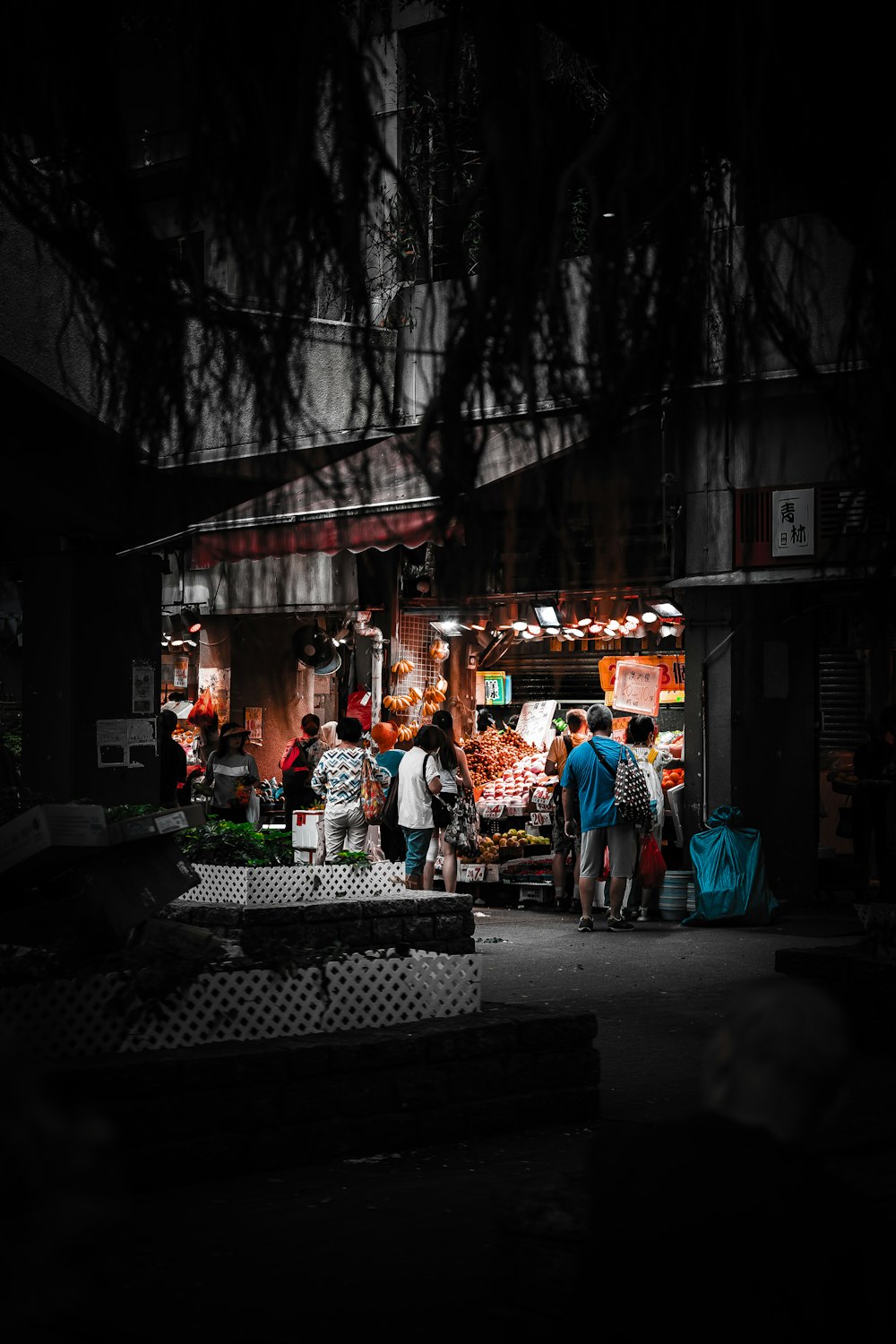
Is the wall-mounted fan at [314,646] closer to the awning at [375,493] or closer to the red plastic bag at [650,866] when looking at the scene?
the red plastic bag at [650,866]

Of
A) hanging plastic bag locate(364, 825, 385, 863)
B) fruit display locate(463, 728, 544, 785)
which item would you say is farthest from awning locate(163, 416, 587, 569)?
fruit display locate(463, 728, 544, 785)

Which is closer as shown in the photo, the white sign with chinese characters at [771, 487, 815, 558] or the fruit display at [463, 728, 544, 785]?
the white sign with chinese characters at [771, 487, 815, 558]

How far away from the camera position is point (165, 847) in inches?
253

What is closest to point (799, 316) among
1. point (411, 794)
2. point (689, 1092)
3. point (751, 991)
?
point (751, 991)

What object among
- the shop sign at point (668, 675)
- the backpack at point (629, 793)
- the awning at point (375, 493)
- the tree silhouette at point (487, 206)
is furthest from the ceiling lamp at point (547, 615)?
the tree silhouette at point (487, 206)

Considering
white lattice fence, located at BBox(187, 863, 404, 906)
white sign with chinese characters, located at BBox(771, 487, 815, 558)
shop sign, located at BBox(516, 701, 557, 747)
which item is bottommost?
white lattice fence, located at BBox(187, 863, 404, 906)

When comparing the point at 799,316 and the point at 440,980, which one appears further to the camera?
the point at 440,980

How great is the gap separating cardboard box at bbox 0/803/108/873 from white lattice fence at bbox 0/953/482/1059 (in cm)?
54

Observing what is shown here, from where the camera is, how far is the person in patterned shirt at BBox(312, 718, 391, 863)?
589 inches

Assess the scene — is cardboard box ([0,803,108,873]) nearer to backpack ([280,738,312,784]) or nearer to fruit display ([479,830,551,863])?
fruit display ([479,830,551,863])

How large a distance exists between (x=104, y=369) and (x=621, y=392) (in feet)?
4.54

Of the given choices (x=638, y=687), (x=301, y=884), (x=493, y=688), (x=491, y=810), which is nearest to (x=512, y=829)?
(x=491, y=810)

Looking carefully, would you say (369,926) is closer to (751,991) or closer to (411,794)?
(411,794)

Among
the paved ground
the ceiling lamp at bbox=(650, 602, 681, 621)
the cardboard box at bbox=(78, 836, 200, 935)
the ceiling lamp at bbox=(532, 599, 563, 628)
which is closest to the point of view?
the paved ground
